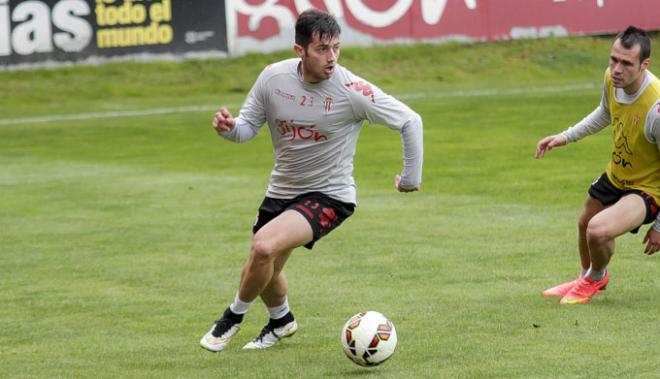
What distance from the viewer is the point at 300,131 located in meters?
8.66

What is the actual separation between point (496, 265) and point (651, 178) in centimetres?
216

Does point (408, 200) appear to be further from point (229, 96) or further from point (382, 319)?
point (229, 96)

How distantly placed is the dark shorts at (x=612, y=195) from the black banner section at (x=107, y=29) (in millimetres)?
18985

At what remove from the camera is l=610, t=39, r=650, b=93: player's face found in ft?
30.1

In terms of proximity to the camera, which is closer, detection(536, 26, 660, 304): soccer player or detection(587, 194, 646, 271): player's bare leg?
detection(536, 26, 660, 304): soccer player

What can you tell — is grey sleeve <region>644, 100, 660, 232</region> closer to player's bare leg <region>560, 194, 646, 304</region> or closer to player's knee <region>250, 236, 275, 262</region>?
player's bare leg <region>560, 194, 646, 304</region>

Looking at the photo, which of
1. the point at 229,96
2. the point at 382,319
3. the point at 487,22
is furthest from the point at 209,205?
the point at 487,22

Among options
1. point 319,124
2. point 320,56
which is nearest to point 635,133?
point 319,124

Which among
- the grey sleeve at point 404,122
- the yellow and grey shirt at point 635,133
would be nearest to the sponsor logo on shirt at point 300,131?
the grey sleeve at point 404,122

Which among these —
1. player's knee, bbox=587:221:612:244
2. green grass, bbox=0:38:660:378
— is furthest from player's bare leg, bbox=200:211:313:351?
player's knee, bbox=587:221:612:244

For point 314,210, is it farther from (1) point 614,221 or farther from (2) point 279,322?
(1) point 614,221

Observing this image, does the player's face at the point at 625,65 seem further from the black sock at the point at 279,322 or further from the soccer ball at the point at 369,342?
the black sock at the point at 279,322

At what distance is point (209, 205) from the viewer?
1581 centimetres

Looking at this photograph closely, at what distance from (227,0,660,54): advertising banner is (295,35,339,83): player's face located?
20.6 meters
